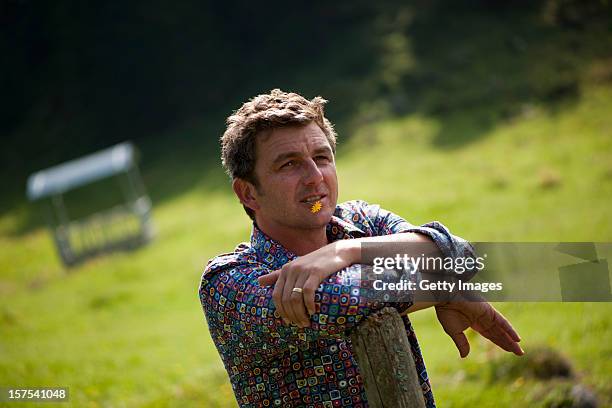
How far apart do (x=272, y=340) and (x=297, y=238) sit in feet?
1.81

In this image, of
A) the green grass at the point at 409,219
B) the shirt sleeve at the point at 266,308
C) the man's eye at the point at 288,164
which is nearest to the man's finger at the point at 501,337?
the shirt sleeve at the point at 266,308

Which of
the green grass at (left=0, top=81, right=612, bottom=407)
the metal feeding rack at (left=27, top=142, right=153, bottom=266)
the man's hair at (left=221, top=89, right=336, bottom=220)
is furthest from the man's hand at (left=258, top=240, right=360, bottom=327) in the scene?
the metal feeding rack at (left=27, top=142, right=153, bottom=266)

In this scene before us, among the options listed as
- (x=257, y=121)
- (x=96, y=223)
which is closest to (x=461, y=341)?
(x=257, y=121)

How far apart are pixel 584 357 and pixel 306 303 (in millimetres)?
6012

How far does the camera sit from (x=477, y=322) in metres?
2.52

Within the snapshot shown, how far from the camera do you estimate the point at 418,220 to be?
1351 centimetres

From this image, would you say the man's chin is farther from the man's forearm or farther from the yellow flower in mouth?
the man's forearm

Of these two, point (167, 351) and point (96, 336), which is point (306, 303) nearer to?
point (167, 351)

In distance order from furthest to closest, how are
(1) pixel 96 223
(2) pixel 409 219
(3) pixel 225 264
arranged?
(1) pixel 96 223 → (2) pixel 409 219 → (3) pixel 225 264

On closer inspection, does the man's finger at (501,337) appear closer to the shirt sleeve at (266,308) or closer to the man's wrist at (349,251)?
the shirt sleeve at (266,308)

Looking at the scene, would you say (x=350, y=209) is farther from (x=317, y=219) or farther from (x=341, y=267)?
(x=341, y=267)

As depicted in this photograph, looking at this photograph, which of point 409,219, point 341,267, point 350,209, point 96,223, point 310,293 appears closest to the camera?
point 310,293

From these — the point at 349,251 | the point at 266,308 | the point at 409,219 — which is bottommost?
the point at 266,308

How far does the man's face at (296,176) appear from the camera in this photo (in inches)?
106
